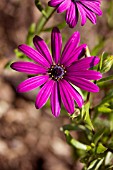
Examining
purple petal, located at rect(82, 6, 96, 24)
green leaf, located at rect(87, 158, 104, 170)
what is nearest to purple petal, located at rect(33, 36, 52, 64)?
purple petal, located at rect(82, 6, 96, 24)

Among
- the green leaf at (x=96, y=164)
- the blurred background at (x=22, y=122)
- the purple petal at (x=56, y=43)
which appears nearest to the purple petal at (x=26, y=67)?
the purple petal at (x=56, y=43)

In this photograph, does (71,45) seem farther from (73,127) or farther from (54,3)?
(73,127)

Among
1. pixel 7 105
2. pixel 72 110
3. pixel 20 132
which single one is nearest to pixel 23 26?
pixel 7 105

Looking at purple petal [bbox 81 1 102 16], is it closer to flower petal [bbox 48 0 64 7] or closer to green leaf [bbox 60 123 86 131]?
flower petal [bbox 48 0 64 7]

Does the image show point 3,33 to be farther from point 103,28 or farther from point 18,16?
point 103,28

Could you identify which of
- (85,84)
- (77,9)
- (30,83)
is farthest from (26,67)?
(77,9)

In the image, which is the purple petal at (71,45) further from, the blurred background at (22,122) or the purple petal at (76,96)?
the blurred background at (22,122)

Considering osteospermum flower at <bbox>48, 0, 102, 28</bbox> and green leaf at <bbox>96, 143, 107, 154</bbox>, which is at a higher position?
osteospermum flower at <bbox>48, 0, 102, 28</bbox>
